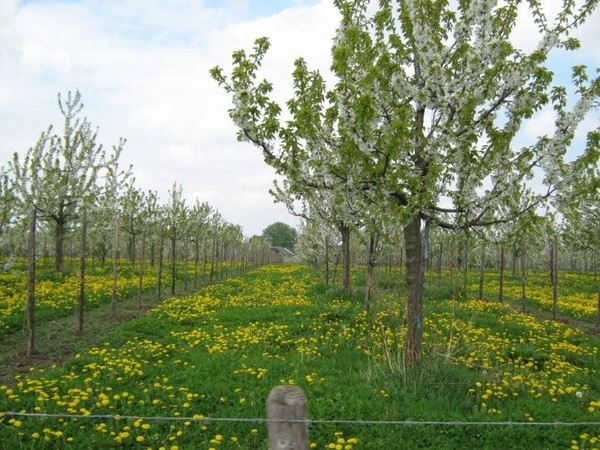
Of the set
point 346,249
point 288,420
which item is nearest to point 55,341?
point 288,420

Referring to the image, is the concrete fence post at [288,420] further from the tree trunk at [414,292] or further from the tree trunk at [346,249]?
the tree trunk at [346,249]

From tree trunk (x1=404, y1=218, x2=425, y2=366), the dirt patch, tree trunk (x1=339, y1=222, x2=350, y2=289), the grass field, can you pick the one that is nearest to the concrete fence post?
the grass field

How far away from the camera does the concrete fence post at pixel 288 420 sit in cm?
294

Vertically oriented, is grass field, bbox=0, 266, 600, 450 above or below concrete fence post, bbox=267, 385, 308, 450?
below

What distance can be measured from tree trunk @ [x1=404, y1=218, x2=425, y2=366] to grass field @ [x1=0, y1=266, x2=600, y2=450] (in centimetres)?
28

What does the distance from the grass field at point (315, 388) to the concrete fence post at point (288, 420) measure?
36.8 inches

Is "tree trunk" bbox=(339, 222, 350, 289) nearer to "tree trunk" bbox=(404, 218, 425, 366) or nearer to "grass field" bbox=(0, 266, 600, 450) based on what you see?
"grass field" bbox=(0, 266, 600, 450)

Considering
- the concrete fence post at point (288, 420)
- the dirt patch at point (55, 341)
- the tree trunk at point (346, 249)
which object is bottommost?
the dirt patch at point (55, 341)

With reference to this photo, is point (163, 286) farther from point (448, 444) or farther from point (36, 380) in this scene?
point (448, 444)

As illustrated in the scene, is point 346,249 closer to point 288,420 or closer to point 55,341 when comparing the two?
point 55,341

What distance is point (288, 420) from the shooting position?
295cm

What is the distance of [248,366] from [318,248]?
816 inches

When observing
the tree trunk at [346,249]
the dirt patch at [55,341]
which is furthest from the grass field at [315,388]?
the tree trunk at [346,249]

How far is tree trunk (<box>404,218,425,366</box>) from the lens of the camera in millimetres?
7738
